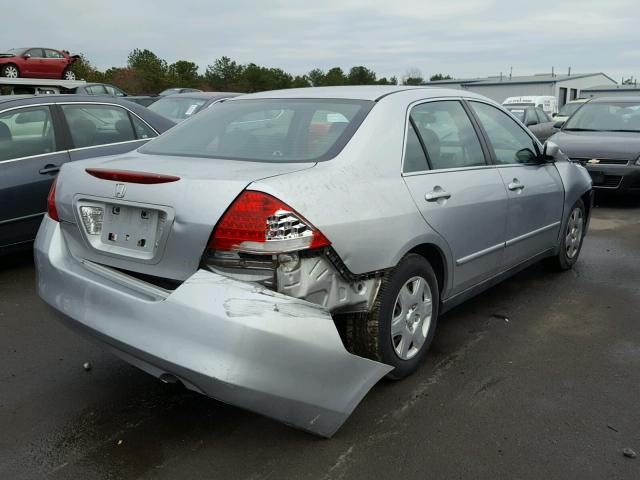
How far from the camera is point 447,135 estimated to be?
12.4ft

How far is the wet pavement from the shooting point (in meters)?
2.62

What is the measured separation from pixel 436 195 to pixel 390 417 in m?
1.20

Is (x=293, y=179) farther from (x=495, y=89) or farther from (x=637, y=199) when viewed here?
(x=495, y=89)

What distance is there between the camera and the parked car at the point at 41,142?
527 cm

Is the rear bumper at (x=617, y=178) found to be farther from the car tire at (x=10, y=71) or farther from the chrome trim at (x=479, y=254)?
the car tire at (x=10, y=71)

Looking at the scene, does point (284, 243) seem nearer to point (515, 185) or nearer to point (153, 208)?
point (153, 208)

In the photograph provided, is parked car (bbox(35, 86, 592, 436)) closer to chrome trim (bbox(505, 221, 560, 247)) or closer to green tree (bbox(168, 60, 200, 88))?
chrome trim (bbox(505, 221, 560, 247))

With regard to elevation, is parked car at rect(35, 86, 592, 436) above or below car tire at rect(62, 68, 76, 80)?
below

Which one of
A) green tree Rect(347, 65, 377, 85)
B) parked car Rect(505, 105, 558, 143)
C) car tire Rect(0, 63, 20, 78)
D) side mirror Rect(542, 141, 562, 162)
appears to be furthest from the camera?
green tree Rect(347, 65, 377, 85)

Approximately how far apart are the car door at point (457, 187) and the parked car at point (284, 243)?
0.01 metres

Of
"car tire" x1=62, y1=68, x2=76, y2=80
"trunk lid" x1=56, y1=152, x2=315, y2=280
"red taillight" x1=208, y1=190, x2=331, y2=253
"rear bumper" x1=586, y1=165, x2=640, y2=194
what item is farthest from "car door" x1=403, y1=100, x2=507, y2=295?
"car tire" x1=62, y1=68, x2=76, y2=80

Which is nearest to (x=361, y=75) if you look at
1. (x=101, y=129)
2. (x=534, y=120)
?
(x=534, y=120)

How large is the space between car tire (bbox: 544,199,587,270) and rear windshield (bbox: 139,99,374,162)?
2699mm

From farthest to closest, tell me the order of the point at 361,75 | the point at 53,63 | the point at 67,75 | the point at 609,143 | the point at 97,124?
the point at 361,75
the point at 67,75
the point at 53,63
the point at 609,143
the point at 97,124
